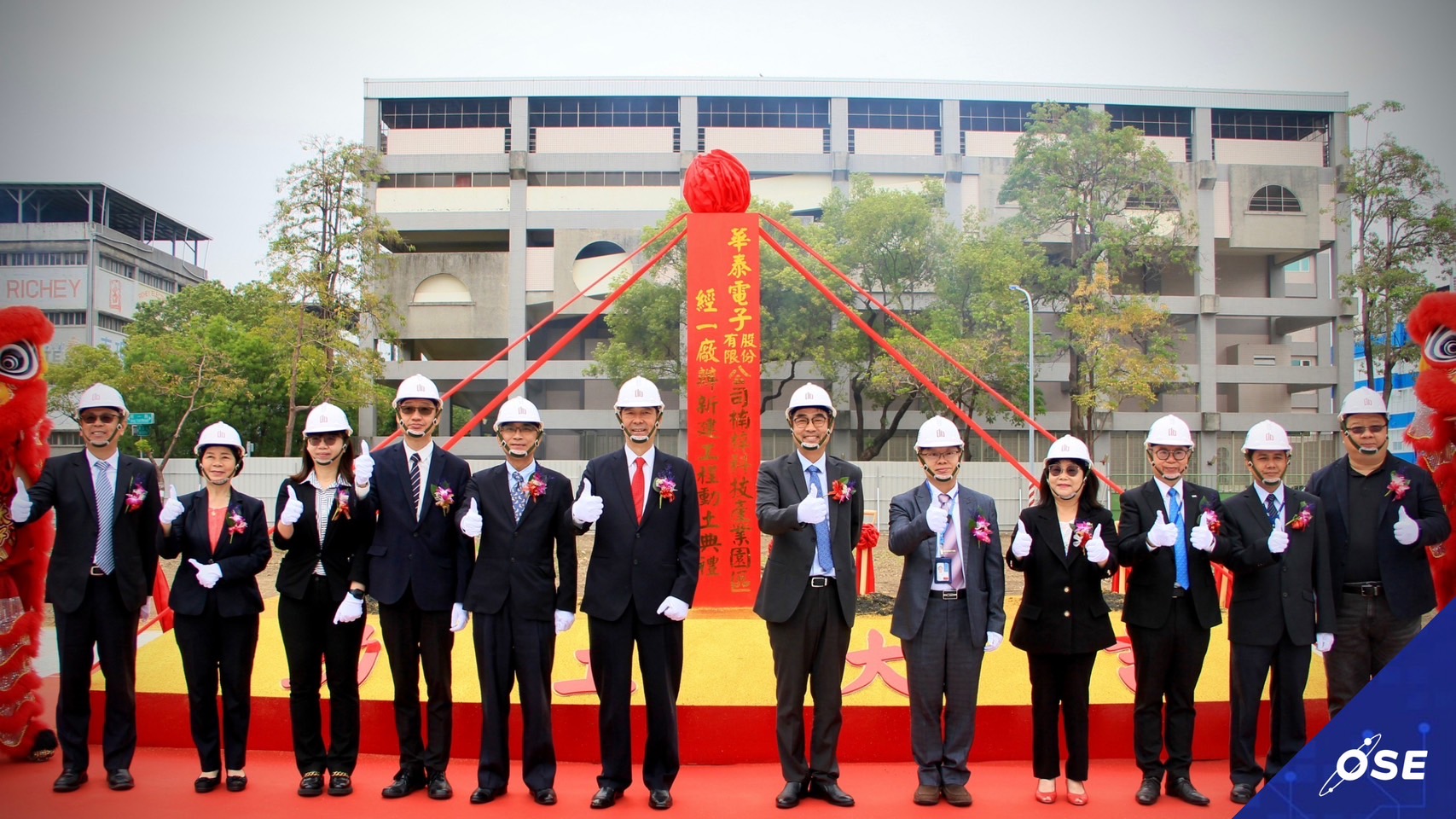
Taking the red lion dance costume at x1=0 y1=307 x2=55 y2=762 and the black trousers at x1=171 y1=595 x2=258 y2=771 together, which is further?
the red lion dance costume at x1=0 y1=307 x2=55 y2=762

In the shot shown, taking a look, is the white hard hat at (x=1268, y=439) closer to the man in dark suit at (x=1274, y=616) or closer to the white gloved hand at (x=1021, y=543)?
the man in dark suit at (x=1274, y=616)

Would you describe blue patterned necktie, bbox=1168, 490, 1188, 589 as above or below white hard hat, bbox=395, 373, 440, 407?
below

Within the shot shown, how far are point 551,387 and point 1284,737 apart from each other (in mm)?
23981

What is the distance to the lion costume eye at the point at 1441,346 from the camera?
4.10 meters

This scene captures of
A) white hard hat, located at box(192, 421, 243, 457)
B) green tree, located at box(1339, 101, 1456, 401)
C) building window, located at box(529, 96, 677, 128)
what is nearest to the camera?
white hard hat, located at box(192, 421, 243, 457)

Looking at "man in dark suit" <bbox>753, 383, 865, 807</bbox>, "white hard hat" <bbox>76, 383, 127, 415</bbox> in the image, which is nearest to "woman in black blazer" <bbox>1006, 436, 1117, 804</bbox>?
"man in dark suit" <bbox>753, 383, 865, 807</bbox>

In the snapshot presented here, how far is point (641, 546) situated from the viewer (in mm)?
3971

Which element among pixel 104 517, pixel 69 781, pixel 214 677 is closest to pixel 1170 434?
pixel 214 677

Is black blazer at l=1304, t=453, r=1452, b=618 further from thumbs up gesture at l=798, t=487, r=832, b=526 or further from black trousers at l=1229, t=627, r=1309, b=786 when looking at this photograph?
thumbs up gesture at l=798, t=487, r=832, b=526

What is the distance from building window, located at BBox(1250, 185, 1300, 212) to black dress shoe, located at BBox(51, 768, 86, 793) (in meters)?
19.2

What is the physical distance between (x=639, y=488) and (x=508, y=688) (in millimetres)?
1014

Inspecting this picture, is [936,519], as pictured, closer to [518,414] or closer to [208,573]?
[518,414]

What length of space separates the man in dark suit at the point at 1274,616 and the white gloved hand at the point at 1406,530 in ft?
1.03

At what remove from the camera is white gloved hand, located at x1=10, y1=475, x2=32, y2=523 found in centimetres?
411
